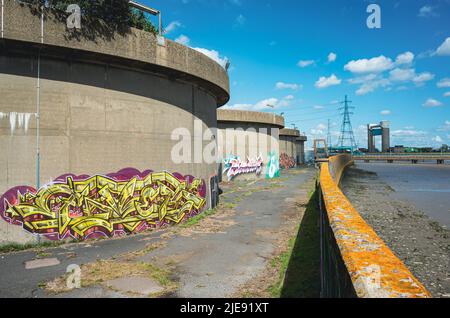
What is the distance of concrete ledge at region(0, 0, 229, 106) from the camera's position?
7652 mm

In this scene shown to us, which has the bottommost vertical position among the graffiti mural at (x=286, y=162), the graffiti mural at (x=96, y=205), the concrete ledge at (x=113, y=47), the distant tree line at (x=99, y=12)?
the graffiti mural at (x=96, y=205)

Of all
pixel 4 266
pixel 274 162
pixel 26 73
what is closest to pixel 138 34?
pixel 26 73

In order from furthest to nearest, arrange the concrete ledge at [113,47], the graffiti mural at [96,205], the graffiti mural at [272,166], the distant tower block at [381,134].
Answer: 1. the distant tower block at [381,134]
2. the graffiti mural at [272,166]
3. the graffiti mural at [96,205]
4. the concrete ledge at [113,47]

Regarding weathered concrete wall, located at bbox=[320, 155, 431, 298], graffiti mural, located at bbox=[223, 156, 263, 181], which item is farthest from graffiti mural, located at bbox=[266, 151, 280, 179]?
weathered concrete wall, located at bbox=[320, 155, 431, 298]

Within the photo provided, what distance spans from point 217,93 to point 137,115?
5.76 metres

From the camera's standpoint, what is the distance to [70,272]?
22.0 ft

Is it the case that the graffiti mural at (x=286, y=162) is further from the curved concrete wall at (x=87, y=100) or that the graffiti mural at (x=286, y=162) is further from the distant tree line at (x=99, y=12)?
the distant tree line at (x=99, y=12)

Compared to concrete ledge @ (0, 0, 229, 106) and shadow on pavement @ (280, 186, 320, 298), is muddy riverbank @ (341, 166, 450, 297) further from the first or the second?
concrete ledge @ (0, 0, 229, 106)

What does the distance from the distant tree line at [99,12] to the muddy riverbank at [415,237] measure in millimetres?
10953

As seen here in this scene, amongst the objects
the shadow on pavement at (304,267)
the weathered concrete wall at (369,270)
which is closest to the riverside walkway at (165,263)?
the shadow on pavement at (304,267)

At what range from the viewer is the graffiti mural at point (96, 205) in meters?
8.27

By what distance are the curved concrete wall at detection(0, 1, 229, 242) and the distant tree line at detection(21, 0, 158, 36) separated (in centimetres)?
33

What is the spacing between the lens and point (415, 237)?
392 inches
